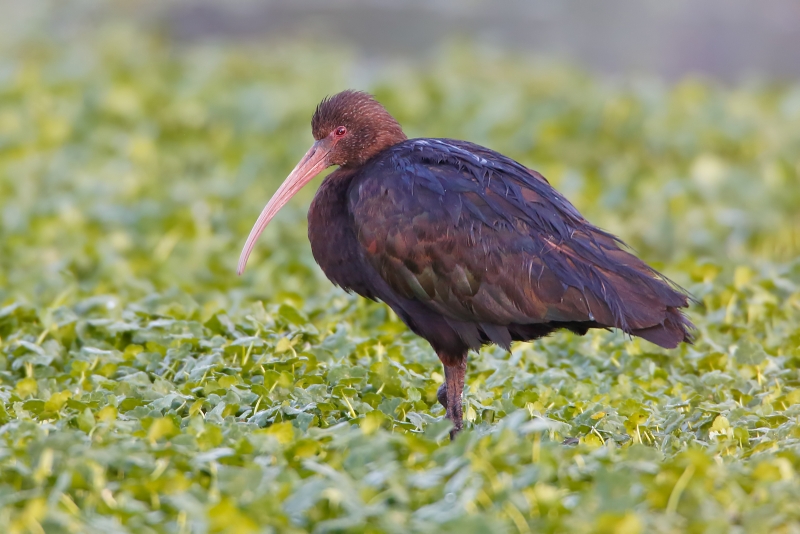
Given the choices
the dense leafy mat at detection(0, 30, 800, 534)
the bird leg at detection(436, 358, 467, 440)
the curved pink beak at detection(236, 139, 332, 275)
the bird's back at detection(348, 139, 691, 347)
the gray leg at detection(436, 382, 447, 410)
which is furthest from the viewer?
the curved pink beak at detection(236, 139, 332, 275)

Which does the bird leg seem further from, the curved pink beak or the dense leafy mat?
the curved pink beak

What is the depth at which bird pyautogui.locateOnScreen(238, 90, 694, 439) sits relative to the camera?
4.86 m

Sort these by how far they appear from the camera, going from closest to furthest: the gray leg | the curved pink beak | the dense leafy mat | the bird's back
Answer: the dense leafy mat → the bird's back → the gray leg → the curved pink beak

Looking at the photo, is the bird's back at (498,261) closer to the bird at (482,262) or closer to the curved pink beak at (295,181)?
the bird at (482,262)

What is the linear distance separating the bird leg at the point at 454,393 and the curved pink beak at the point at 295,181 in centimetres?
123

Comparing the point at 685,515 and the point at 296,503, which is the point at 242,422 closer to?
the point at 296,503

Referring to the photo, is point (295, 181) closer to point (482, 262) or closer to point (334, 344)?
point (334, 344)

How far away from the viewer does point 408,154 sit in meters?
5.23

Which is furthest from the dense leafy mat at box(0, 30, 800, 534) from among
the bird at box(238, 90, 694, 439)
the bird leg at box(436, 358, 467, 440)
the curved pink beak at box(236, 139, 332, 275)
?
the curved pink beak at box(236, 139, 332, 275)

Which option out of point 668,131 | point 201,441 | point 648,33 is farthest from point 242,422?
point 648,33

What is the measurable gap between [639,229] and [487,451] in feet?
18.3

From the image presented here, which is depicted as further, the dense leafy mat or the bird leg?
the bird leg

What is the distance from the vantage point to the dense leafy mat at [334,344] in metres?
3.70

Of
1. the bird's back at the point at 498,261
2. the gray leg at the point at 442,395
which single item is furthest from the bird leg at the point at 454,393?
the bird's back at the point at 498,261
